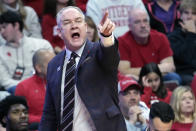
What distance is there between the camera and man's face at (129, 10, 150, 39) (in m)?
8.31

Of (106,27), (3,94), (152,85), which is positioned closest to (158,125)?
(152,85)

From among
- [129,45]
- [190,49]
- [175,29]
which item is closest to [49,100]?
[129,45]

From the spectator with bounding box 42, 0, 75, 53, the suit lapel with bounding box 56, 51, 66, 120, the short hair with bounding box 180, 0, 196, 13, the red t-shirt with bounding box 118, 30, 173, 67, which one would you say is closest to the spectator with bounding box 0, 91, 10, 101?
the spectator with bounding box 42, 0, 75, 53

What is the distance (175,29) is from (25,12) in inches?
90.3

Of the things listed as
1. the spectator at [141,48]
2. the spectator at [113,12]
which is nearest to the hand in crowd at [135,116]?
the spectator at [141,48]

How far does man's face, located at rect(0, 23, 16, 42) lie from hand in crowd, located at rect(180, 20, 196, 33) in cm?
243

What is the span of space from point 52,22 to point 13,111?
7.95 ft

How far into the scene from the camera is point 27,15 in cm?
888

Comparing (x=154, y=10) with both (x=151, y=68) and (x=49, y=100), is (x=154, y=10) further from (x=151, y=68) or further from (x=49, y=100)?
(x=49, y=100)

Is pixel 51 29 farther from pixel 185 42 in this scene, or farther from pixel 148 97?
pixel 148 97

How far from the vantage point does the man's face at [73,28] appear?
447 centimetres

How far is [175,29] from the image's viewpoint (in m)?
9.26

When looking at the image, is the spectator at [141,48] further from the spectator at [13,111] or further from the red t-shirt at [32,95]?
the spectator at [13,111]

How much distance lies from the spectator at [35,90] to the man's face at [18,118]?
47 cm
